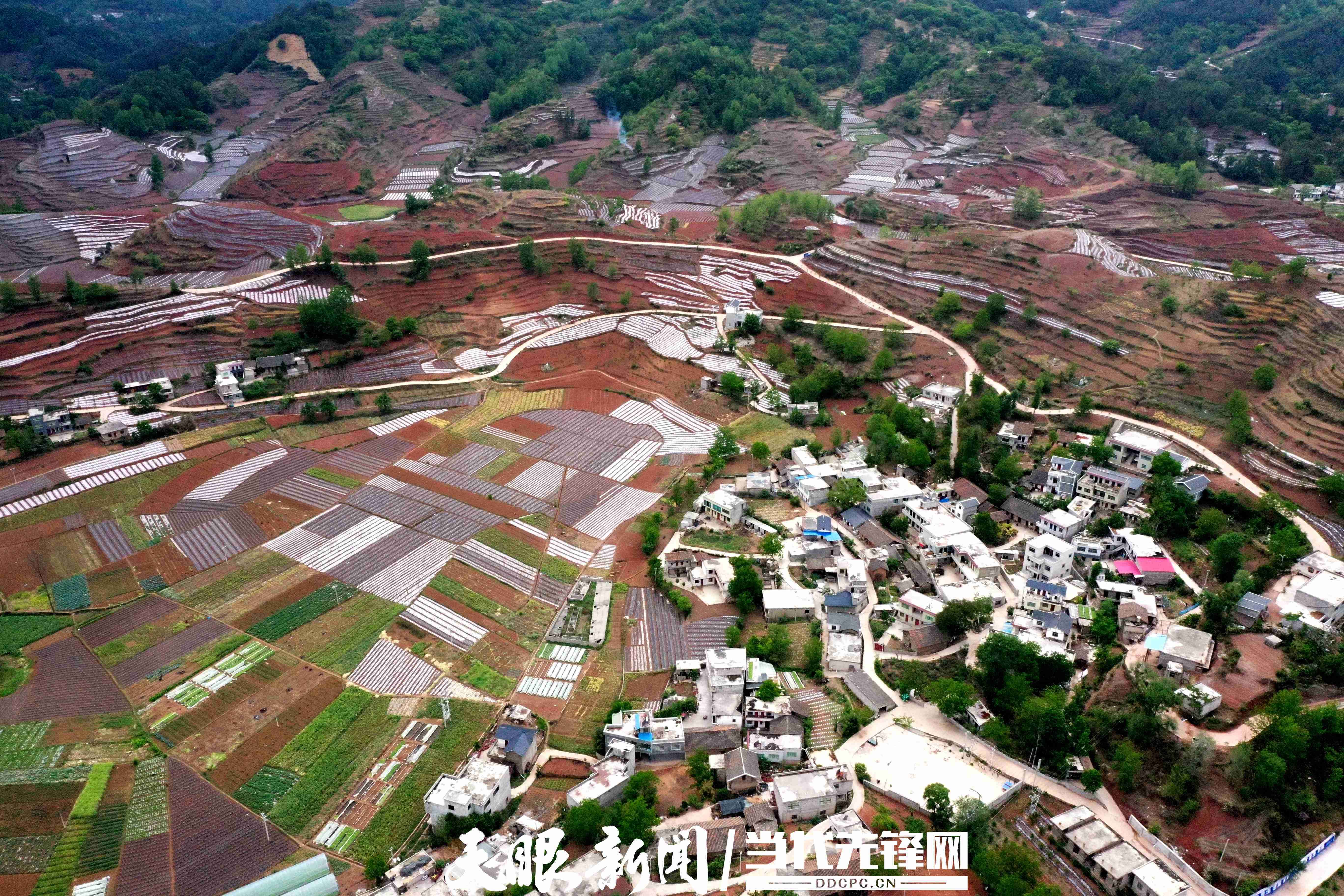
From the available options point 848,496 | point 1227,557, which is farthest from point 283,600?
point 1227,557

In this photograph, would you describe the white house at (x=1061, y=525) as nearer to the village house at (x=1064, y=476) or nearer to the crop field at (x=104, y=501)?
the village house at (x=1064, y=476)

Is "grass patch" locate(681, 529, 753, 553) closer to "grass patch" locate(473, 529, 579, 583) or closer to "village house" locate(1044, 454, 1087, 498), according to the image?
"grass patch" locate(473, 529, 579, 583)

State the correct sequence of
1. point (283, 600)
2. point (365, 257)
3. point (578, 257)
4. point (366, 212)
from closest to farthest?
1. point (283, 600)
2. point (365, 257)
3. point (578, 257)
4. point (366, 212)

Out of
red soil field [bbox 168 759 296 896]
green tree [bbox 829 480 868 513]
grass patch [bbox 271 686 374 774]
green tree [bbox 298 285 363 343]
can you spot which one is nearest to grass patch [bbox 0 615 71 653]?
red soil field [bbox 168 759 296 896]

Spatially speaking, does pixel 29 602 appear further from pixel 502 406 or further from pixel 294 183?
pixel 294 183

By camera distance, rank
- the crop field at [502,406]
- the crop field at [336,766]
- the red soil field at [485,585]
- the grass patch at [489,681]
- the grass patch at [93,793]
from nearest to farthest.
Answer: the grass patch at [93,793] → the crop field at [336,766] → the grass patch at [489,681] → the red soil field at [485,585] → the crop field at [502,406]

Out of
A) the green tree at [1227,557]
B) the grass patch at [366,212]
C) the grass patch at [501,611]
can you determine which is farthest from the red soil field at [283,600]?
the grass patch at [366,212]

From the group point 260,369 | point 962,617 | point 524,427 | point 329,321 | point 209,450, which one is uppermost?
point 329,321
